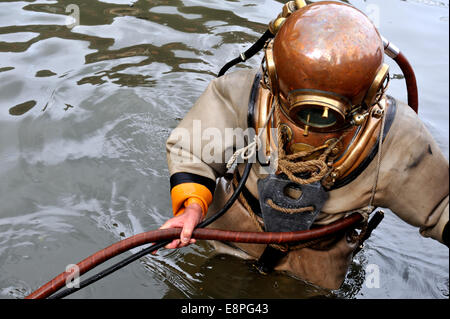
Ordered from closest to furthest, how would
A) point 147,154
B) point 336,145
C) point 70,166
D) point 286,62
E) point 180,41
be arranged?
point 286,62, point 336,145, point 70,166, point 147,154, point 180,41

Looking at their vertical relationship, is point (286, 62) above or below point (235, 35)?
above

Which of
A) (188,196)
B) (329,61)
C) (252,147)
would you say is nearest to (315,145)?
(252,147)

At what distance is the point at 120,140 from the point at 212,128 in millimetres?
1529

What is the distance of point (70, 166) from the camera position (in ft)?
10.7

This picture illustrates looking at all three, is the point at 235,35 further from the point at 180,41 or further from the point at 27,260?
the point at 27,260

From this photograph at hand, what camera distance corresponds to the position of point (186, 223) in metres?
2.03

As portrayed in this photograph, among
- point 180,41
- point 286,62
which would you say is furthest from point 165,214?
point 180,41

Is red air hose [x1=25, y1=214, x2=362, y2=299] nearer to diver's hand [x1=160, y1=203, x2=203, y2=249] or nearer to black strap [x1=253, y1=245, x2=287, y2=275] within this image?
diver's hand [x1=160, y1=203, x2=203, y2=249]

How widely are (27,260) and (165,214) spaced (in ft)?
2.90

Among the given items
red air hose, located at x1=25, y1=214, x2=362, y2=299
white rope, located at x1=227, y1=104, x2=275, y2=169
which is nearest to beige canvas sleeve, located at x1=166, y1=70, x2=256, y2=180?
white rope, located at x1=227, y1=104, x2=275, y2=169

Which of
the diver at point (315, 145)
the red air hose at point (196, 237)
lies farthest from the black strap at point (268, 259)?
the red air hose at point (196, 237)

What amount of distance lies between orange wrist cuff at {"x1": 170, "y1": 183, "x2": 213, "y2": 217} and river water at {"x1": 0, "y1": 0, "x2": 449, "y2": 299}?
26.7 inches

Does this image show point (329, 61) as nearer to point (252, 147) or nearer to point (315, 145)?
point (315, 145)

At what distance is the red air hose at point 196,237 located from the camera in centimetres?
176
